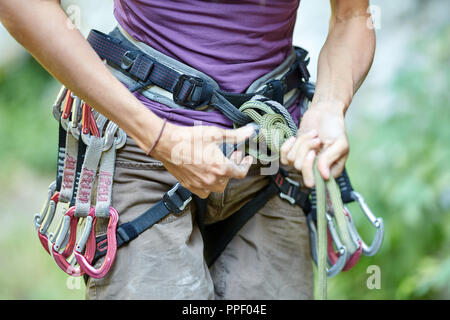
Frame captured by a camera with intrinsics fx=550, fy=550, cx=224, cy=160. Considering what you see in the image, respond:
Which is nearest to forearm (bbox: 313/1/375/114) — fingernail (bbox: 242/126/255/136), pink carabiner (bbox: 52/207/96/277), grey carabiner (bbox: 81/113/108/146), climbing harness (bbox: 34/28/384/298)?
climbing harness (bbox: 34/28/384/298)

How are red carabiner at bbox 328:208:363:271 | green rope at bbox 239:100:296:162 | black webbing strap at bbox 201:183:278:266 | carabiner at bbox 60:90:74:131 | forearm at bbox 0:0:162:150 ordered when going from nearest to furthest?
forearm at bbox 0:0:162:150 < green rope at bbox 239:100:296:162 < carabiner at bbox 60:90:74:131 < black webbing strap at bbox 201:183:278:266 < red carabiner at bbox 328:208:363:271

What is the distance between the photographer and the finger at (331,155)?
1.09 meters

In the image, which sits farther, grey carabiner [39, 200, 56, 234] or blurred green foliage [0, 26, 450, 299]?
blurred green foliage [0, 26, 450, 299]

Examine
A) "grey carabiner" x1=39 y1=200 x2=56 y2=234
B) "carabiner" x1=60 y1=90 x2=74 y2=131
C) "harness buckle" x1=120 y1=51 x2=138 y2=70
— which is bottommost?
"grey carabiner" x1=39 y1=200 x2=56 y2=234

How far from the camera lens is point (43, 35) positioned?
1071mm

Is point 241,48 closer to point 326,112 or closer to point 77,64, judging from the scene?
point 326,112

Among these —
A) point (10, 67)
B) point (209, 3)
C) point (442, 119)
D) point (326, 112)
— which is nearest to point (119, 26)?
point (209, 3)

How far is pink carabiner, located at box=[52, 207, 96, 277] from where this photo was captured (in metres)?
1.27

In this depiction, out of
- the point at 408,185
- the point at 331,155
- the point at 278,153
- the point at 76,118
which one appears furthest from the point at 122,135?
the point at 408,185

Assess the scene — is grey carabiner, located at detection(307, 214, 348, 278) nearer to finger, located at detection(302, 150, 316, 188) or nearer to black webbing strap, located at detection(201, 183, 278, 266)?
black webbing strap, located at detection(201, 183, 278, 266)

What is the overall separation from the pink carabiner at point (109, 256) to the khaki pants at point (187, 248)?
2 cm

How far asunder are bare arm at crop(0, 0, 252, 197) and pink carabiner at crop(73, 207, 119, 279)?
206 millimetres

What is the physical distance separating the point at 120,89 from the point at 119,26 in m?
0.31

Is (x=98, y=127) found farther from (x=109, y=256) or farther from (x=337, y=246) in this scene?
(x=337, y=246)
